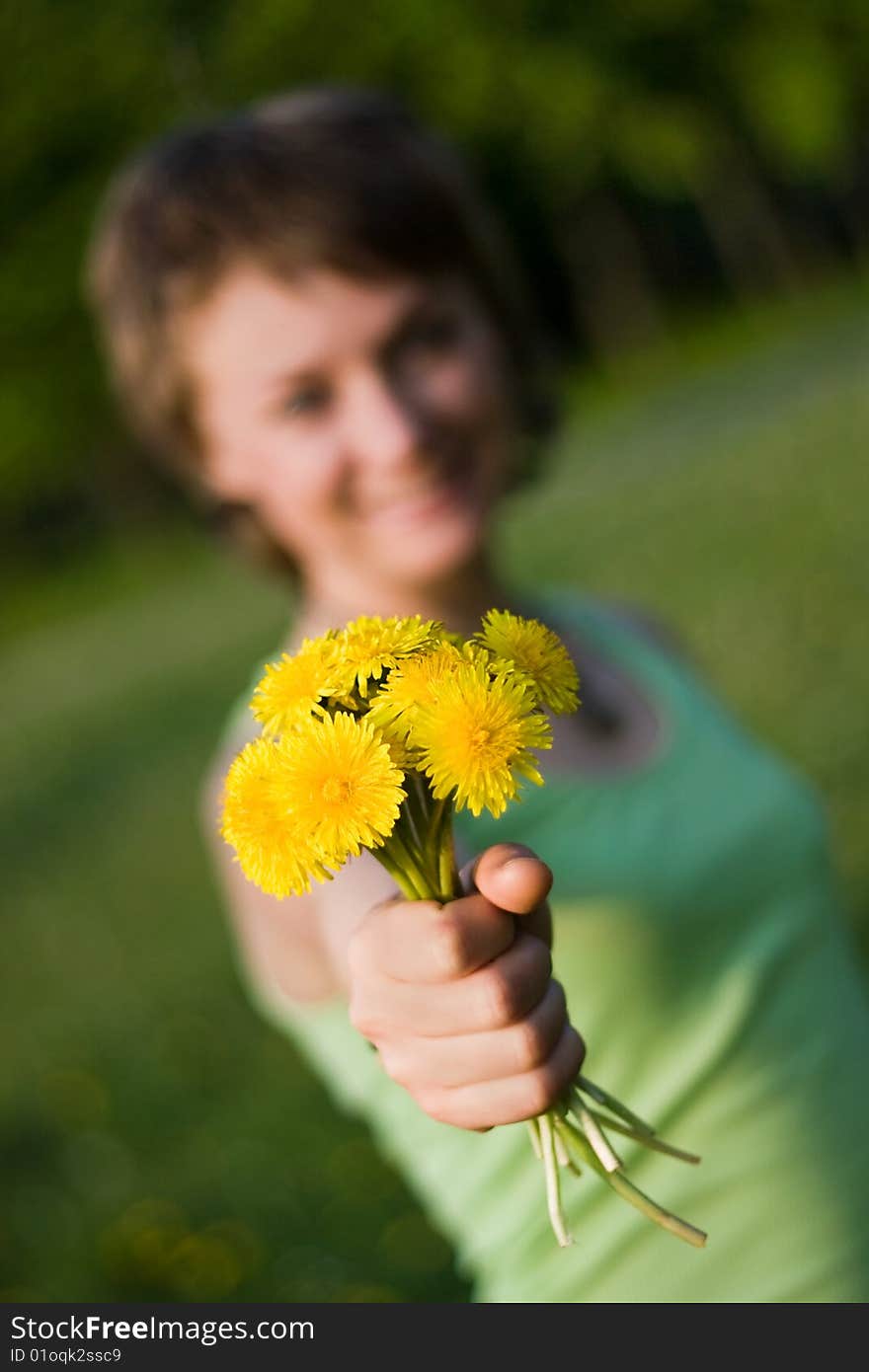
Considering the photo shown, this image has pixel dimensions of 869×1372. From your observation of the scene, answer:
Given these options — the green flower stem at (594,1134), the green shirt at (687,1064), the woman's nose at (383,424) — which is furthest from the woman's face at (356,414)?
the green flower stem at (594,1134)

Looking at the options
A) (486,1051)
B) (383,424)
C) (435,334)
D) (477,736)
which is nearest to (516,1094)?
(486,1051)

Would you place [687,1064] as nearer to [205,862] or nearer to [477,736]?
[477,736]

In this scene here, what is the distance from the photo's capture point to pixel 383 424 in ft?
5.82

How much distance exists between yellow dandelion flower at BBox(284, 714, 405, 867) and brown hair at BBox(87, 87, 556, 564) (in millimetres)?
1177

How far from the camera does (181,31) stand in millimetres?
21078

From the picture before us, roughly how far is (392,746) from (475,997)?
0.60 ft

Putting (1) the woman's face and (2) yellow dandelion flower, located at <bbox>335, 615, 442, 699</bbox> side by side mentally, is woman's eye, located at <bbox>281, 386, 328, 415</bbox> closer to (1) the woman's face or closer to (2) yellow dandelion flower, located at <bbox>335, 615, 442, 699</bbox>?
(1) the woman's face

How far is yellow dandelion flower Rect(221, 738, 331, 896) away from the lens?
2.51ft

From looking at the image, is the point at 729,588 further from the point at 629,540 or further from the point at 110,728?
the point at 110,728

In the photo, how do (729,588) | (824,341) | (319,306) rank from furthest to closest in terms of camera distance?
(824,341)
(729,588)
(319,306)

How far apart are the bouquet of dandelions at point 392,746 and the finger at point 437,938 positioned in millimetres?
22

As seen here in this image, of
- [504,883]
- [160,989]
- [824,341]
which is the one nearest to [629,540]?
[160,989]

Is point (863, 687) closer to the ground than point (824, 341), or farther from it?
farther from it

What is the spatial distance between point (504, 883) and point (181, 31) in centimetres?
2335
